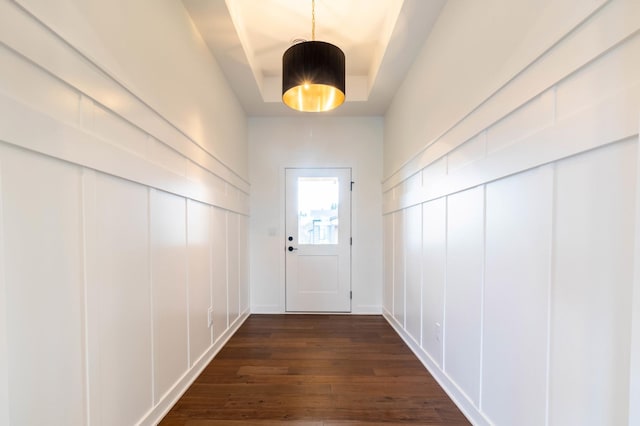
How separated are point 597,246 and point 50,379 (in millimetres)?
1887

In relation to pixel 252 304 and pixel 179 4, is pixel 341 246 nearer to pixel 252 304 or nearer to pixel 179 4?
pixel 252 304

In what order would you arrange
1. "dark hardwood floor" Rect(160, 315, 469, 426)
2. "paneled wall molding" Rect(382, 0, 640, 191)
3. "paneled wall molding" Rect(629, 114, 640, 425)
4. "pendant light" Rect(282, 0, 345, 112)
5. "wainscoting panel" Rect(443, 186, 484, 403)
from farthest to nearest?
1. "pendant light" Rect(282, 0, 345, 112)
2. "dark hardwood floor" Rect(160, 315, 469, 426)
3. "wainscoting panel" Rect(443, 186, 484, 403)
4. "paneled wall molding" Rect(382, 0, 640, 191)
5. "paneled wall molding" Rect(629, 114, 640, 425)

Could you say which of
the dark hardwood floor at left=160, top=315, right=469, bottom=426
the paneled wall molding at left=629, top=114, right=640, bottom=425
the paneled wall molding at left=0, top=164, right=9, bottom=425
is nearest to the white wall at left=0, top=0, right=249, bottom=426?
the paneled wall molding at left=0, top=164, right=9, bottom=425

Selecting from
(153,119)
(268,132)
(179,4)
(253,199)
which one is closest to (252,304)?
(253,199)

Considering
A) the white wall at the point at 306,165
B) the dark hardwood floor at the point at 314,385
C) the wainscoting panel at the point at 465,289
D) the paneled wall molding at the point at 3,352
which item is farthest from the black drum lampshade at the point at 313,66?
the dark hardwood floor at the point at 314,385

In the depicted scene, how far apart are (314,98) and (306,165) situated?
5.92 feet

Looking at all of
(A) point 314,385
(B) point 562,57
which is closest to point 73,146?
(B) point 562,57

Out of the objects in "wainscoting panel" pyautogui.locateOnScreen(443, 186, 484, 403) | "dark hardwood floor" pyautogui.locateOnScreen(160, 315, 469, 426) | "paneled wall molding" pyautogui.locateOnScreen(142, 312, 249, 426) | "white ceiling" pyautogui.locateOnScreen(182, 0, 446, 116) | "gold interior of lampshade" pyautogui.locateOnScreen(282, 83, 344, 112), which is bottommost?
"dark hardwood floor" pyautogui.locateOnScreen(160, 315, 469, 426)

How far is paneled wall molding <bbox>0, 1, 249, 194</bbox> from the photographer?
0.94m

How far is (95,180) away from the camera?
1298mm

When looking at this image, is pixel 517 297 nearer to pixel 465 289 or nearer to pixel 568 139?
pixel 465 289

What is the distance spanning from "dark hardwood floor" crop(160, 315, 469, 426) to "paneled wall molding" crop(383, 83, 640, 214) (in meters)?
1.46

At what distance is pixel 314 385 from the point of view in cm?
227

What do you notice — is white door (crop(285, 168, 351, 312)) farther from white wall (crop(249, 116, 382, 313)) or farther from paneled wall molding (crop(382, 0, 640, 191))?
paneled wall molding (crop(382, 0, 640, 191))
